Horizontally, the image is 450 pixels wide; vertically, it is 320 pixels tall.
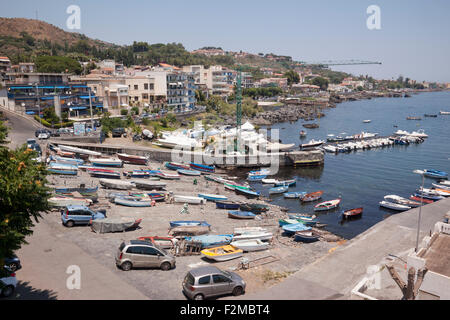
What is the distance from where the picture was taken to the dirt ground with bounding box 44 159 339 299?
12773mm

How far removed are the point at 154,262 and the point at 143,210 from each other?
9576 mm

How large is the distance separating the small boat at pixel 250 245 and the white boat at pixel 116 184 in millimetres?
12907

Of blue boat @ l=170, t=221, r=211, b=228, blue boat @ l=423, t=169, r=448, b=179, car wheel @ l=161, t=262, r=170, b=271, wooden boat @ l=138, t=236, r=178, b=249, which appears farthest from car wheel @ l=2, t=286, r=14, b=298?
blue boat @ l=423, t=169, r=448, b=179

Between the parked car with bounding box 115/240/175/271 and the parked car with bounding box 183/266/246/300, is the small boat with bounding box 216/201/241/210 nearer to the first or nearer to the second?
the parked car with bounding box 115/240/175/271

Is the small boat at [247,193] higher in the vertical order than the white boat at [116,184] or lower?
lower

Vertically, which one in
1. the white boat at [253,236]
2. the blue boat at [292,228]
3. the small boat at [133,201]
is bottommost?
Result: the blue boat at [292,228]

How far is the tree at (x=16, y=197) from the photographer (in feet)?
27.6

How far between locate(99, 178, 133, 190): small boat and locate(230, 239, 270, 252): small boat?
12907mm

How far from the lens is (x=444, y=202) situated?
2530cm

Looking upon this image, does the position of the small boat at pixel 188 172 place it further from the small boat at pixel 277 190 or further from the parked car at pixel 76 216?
the parked car at pixel 76 216

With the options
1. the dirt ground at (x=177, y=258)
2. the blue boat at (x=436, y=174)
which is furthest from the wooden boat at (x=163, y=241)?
the blue boat at (x=436, y=174)

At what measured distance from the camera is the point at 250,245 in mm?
17578

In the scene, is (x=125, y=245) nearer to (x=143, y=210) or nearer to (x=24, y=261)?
(x=24, y=261)
